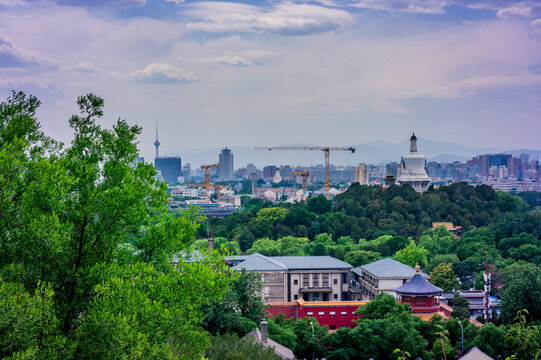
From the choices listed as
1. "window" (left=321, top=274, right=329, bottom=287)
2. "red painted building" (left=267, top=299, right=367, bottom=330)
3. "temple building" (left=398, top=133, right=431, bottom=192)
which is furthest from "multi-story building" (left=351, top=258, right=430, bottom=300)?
"temple building" (left=398, top=133, right=431, bottom=192)

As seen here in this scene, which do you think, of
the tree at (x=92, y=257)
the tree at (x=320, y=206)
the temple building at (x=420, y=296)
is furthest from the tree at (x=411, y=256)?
the tree at (x=92, y=257)

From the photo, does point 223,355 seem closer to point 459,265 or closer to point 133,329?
point 133,329

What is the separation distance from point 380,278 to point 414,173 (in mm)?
41419

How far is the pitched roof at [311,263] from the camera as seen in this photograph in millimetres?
39656

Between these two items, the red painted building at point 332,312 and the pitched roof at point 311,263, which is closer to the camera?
the red painted building at point 332,312

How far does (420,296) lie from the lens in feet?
102

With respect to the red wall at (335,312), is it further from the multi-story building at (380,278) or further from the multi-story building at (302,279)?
the multi-story building at (302,279)

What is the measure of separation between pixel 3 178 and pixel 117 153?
2460mm

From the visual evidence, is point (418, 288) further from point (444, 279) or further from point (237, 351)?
point (237, 351)

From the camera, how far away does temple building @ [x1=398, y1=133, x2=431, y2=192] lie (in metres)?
76.4

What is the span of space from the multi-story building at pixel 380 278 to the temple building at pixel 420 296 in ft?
16.8

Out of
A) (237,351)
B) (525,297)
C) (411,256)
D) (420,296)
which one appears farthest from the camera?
(411,256)

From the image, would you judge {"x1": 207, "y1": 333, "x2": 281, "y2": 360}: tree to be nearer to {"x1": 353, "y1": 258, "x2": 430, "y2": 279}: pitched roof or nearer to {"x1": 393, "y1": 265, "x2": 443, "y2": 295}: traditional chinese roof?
{"x1": 393, "y1": 265, "x2": 443, "y2": 295}: traditional chinese roof

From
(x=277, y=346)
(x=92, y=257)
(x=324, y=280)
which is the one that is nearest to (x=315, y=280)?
(x=324, y=280)
